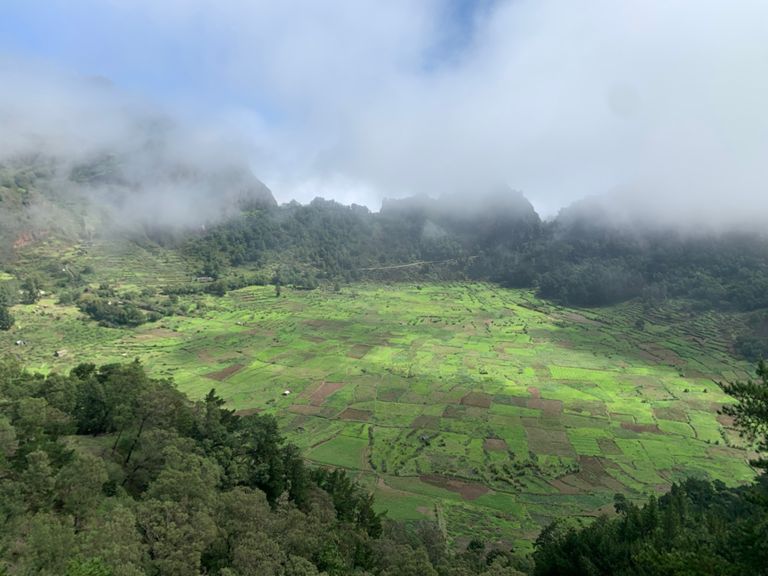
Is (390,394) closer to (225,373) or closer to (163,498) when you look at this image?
(225,373)

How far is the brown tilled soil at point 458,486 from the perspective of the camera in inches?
2680

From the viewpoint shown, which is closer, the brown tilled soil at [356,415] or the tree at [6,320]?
the brown tilled soil at [356,415]

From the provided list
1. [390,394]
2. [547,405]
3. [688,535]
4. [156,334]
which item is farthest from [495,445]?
[156,334]

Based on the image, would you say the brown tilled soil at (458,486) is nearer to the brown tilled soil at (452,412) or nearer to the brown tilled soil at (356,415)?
the brown tilled soil at (452,412)

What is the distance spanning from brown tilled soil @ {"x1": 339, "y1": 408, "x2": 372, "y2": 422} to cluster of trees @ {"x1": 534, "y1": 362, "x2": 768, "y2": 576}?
43.7m

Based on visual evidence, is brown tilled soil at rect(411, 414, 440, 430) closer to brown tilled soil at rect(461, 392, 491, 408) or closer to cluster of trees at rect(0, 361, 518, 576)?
brown tilled soil at rect(461, 392, 491, 408)

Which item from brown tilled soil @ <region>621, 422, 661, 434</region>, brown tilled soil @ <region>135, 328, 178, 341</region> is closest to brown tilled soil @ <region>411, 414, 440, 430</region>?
brown tilled soil @ <region>621, 422, 661, 434</region>

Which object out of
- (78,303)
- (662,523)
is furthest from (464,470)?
(78,303)

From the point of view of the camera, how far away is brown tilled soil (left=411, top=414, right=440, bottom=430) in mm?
88938

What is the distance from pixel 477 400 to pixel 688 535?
227 ft

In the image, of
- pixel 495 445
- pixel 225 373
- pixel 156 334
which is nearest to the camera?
pixel 495 445

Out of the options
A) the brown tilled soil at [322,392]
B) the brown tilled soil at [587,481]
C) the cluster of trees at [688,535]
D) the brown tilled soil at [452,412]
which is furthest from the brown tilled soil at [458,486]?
the brown tilled soil at [322,392]

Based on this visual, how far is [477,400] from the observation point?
103m

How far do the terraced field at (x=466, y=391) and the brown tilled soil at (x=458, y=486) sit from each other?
27 centimetres
